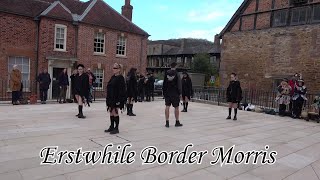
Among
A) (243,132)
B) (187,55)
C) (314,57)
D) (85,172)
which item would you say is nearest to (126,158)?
(85,172)

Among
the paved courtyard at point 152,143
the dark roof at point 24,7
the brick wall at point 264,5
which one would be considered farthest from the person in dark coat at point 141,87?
the dark roof at point 24,7

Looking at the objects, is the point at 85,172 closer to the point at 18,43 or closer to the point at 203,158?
the point at 203,158

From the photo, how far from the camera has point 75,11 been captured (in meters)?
24.0

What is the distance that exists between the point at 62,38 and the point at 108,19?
4299 mm

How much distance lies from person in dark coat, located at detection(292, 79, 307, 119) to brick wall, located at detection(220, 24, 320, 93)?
4.86 metres

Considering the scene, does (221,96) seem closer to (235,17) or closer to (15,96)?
(235,17)

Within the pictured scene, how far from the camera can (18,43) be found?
1984 cm

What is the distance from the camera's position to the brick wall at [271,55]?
55.9 ft

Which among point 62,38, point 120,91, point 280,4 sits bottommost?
point 120,91

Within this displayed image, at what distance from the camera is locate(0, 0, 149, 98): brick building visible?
19.6m

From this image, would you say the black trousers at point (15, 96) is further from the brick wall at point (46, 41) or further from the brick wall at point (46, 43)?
Answer: the brick wall at point (46, 41)

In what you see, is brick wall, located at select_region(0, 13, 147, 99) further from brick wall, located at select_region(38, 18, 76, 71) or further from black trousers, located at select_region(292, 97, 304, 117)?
black trousers, located at select_region(292, 97, 304, 117)

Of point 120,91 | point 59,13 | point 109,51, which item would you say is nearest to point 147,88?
point 109,51

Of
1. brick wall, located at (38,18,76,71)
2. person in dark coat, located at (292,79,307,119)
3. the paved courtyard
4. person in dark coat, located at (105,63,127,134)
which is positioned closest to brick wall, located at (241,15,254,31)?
person in dark coat, located at (292,79,307,119)
